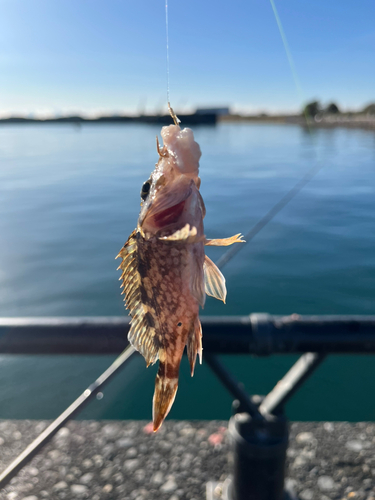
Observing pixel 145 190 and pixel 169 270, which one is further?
pixel 145 190

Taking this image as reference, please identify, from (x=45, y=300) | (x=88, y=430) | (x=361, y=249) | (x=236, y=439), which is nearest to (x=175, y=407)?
(x=88, y=430)

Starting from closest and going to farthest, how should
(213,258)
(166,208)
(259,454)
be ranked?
(166,208)
(259,454)
(213,258)

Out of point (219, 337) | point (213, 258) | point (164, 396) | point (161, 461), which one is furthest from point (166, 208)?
point (213, 258)

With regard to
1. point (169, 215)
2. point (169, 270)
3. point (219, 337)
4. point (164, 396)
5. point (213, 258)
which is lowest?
point (213, 258)

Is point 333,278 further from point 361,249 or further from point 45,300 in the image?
point 45,300

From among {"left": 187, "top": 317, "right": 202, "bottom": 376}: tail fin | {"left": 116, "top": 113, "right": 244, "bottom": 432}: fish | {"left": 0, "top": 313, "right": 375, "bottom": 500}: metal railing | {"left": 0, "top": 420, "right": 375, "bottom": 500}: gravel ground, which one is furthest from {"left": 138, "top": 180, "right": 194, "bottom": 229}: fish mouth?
{"left": 0, "top": 420, "right": 375, "bottom": 500}: gravel ground

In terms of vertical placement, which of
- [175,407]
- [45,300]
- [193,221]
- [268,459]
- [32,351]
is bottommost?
[175,407]

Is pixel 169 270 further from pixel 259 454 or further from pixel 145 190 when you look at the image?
pixel 259 454

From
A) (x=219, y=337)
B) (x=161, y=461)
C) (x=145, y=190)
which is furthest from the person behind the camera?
(x=161, y=461)

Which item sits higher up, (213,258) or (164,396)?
(164,396)
